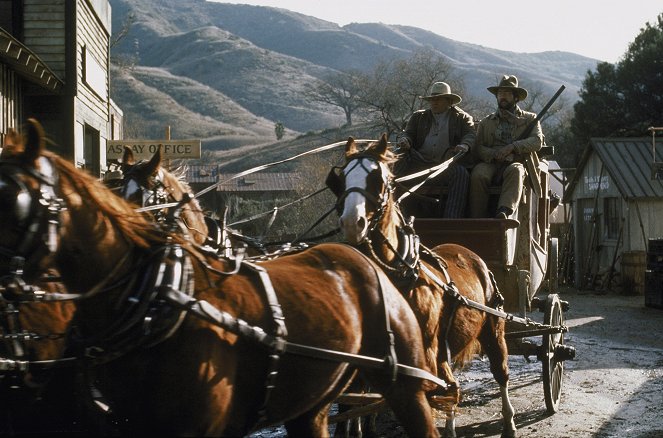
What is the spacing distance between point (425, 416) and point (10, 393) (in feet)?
7.35

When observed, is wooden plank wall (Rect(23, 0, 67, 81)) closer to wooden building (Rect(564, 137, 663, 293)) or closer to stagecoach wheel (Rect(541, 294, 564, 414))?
stagecoach wheel (Rect(541, 294, 564, 414))

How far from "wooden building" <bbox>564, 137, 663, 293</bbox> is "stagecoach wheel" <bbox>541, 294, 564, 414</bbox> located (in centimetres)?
Answer: 1669

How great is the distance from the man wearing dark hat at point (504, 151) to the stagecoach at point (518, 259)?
18cm

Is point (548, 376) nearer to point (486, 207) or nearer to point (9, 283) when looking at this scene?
point (486, 207)

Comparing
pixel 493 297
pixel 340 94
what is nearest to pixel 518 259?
pixel 493 297

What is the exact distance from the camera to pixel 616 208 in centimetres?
2858

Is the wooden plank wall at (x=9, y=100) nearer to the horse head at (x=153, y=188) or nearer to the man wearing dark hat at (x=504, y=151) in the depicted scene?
the horse head at (x=153, y=188)

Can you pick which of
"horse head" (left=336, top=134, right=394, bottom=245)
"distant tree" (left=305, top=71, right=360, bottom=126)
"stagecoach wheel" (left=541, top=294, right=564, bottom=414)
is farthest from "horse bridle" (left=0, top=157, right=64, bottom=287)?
"distant tree" (left=305, top=71, right=360, bottom=126)

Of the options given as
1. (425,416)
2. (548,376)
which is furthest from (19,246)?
(548,376)

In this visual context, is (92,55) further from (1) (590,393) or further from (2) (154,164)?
(1) (590,393)

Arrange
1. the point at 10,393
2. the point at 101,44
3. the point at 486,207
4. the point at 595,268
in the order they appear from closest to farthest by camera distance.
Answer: the point at 10,393 → the point at 486,207 → the point at 101,44 → the point at 595,268

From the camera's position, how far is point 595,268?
28.8m

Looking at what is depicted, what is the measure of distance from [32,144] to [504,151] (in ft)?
20.5

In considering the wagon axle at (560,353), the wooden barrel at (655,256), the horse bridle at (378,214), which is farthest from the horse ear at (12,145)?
the wooden barrel at (655,256)
